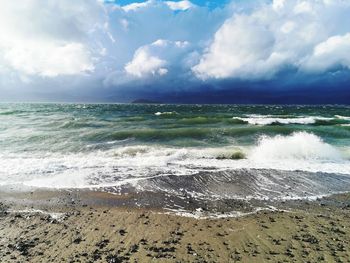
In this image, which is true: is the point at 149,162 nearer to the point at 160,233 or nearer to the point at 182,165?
the point at 182,165

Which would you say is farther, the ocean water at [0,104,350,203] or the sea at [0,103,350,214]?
the ocean water at [0,104,350,203]

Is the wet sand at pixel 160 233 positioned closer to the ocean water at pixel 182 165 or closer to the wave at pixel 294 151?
the ocean water at pixel 182 165

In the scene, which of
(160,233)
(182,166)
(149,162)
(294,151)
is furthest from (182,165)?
(160,233)

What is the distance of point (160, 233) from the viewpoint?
25.7ft

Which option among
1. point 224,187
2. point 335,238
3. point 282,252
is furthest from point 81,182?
point 335,238

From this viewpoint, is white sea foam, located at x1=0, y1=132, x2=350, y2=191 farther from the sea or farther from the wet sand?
the wet sand

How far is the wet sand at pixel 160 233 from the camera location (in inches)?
264

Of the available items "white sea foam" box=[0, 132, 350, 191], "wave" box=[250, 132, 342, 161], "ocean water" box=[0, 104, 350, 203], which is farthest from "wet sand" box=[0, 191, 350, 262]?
"wave" box=[250, 132, 342, 161]

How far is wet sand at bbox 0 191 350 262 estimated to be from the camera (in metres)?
6.71

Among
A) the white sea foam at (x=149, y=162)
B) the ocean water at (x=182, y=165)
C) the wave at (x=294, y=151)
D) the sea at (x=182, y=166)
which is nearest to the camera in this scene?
the sea at (x=182, y=166)

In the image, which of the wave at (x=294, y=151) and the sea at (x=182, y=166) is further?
the wave at (x=294, y=151)

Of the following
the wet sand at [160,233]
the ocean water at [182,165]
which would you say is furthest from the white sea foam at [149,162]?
the wet sand at [160,233]

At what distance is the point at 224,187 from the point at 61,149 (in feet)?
43.9

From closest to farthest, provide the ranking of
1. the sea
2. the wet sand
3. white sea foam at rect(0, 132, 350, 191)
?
the wet sand
the sea
white sea foam at rect(0, 132, 350, 191)
